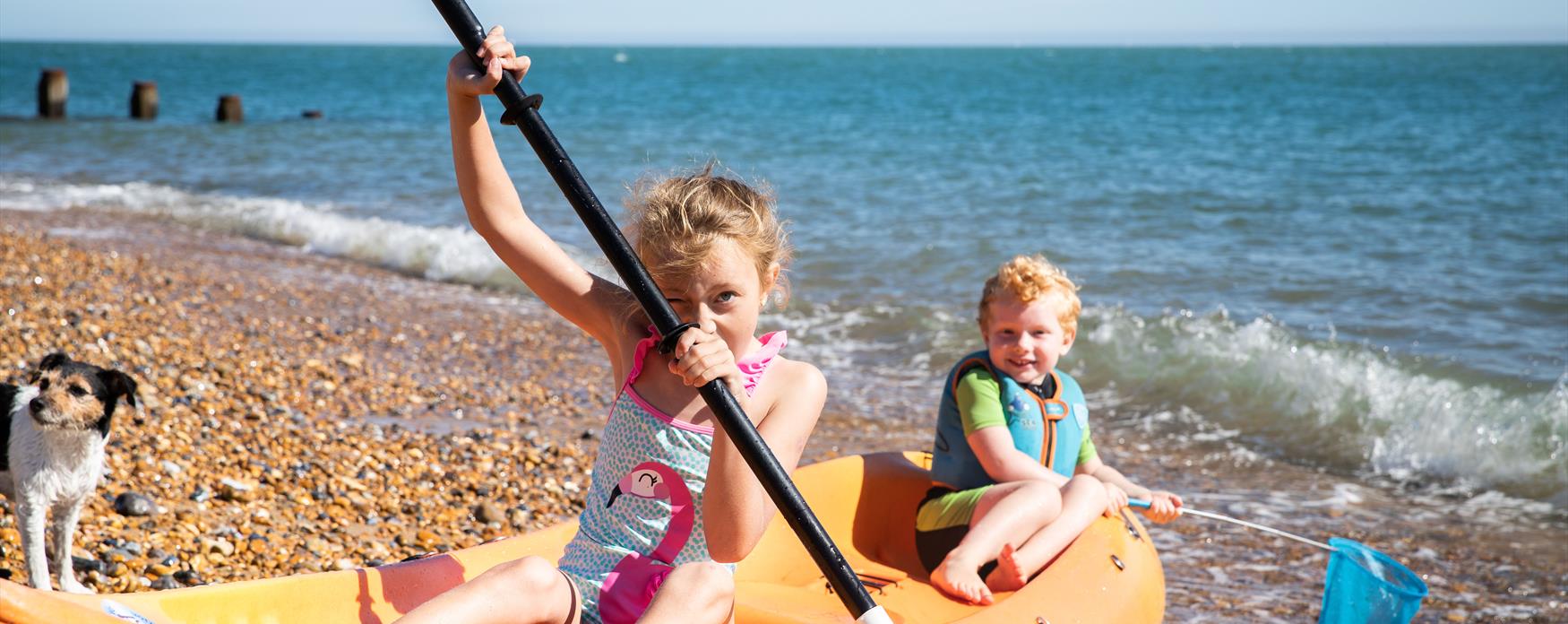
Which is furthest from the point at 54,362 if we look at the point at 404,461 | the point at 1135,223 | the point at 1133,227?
the point at 1135,223

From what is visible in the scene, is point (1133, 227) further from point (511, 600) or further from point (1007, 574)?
point (511, 600)

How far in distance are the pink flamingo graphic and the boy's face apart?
5.37 ft

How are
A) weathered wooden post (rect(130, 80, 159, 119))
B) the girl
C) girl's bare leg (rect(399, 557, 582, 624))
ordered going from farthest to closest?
weathered wooden post (rect(130, 80, 159, 119)) → the girl → girl's bare leg (rect(399, 557, 582, 624))

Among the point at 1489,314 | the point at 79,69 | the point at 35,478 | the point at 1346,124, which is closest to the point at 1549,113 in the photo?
the point at 1346,124

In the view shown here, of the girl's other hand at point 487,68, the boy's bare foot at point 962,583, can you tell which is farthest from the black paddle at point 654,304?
the boy's bare foot at point 962,583

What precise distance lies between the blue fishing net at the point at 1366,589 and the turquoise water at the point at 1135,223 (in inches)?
93.5

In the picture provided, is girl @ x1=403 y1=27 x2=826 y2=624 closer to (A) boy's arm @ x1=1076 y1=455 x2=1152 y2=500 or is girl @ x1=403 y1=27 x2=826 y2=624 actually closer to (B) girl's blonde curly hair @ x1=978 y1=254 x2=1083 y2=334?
(B) girl's blonde curly hair @ x1=978 y1=254 x2=1083 y2=334

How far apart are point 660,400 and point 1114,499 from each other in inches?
74.8

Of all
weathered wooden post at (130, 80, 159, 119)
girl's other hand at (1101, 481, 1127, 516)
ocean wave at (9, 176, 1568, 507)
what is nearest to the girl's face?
girl's other hand at (1101, 481, 1127, 516)

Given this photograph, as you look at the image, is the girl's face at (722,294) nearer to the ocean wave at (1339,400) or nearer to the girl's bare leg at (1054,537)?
the girl's bare leg at (1054,537)

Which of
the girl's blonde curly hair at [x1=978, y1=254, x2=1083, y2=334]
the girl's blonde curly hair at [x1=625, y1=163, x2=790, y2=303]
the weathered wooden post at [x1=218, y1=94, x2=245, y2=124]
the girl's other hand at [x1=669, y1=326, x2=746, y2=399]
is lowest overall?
the weathered wooden post at [x1=218, y1=94, x2=245, y2=124]

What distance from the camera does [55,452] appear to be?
142 inches

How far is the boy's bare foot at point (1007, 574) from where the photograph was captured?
3695 millimetres

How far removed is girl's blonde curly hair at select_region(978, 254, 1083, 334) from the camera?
390 cm
